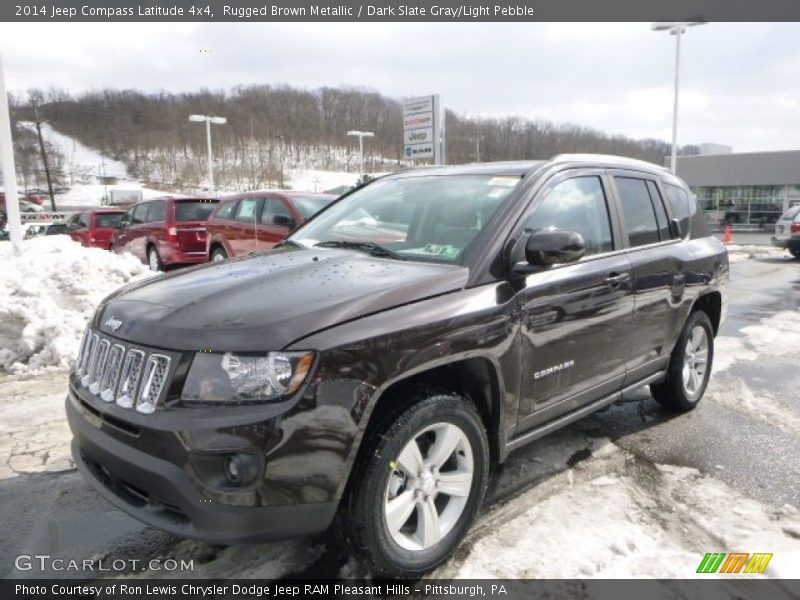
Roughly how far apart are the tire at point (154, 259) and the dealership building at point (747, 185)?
33548mm

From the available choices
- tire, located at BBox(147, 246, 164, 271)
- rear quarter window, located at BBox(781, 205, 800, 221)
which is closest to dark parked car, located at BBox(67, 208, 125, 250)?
tire, located at BBox(147, 246, 164, 271)

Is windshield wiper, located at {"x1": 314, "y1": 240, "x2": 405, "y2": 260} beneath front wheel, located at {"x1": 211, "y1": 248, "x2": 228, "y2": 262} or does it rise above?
above

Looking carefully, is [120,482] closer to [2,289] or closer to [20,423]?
[20,423]

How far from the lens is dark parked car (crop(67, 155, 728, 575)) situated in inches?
85.9

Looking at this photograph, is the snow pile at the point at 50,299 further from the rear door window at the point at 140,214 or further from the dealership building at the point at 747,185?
the dealership building at the point at 747,185

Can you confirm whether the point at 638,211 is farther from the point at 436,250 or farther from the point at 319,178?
the point at 319,178

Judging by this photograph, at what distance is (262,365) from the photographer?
2.20m

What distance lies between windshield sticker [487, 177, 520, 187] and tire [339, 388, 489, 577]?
1271 millimetres

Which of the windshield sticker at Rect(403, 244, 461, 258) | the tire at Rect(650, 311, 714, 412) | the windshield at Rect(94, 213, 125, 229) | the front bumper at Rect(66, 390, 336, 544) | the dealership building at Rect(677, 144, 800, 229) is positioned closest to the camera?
the front bumper at Rect(66, 390, 336, 544)

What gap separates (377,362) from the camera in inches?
92.6

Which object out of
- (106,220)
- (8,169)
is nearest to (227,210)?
(8,169)

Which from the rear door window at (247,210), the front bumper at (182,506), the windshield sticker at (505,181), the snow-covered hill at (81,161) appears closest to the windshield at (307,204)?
the rear door window at (247,210)

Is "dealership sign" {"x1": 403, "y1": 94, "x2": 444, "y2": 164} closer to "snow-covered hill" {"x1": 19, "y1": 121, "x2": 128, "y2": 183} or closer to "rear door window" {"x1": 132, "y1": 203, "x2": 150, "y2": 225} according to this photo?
"rear door window" {"x1": 132, "y1": 203, "x2": 150, "y2": 225}

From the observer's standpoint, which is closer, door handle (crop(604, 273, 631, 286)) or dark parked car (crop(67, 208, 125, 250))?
door handle (crop(604, 273, 631, 286))
